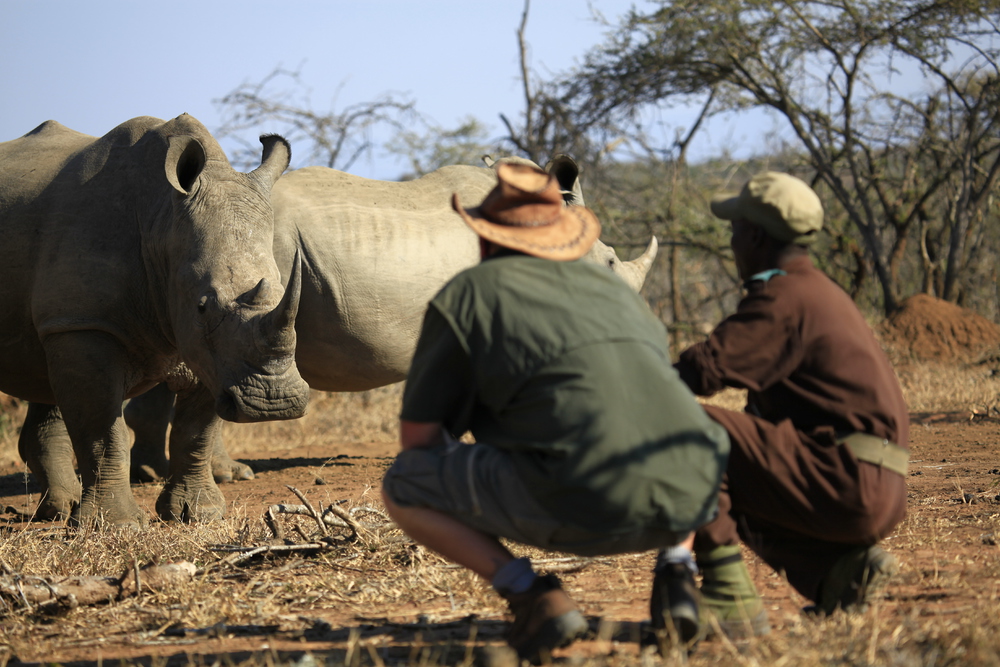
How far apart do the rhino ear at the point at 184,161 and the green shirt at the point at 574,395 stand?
3097 mm

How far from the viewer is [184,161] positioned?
16.6 feet

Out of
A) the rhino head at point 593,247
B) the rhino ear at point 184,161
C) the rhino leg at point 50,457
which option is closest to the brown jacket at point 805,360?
the rhino head at point 593,247

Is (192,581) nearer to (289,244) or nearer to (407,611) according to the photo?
(407,611)

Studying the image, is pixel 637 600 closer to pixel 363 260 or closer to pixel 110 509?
pixel 110 509

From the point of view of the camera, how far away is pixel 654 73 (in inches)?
451

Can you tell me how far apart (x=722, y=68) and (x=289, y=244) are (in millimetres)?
6982

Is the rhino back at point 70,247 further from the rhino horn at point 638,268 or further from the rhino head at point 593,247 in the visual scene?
the rhino horn at point 638,268

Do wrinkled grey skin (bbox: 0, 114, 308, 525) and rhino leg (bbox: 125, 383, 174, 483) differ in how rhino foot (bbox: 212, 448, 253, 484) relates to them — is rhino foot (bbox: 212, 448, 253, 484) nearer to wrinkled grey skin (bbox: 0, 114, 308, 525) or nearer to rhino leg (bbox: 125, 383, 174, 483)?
rhino leg (bbox: 125, 383, 174, 483)

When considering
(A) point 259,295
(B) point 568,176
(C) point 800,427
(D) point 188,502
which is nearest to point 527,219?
(C) point 800,427

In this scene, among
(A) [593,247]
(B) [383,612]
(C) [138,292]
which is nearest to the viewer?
(B) [383,612]

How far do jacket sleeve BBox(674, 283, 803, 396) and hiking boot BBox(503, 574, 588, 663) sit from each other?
614 mm

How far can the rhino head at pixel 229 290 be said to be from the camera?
14.4 feet

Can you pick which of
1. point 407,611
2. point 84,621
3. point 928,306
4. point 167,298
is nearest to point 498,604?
point 407,611

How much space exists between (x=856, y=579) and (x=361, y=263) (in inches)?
157
